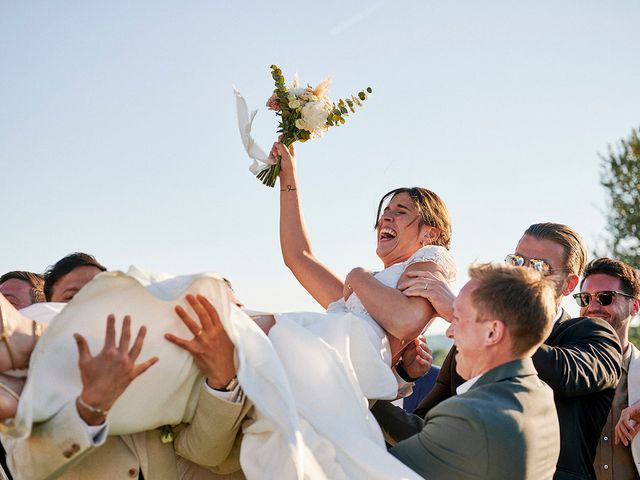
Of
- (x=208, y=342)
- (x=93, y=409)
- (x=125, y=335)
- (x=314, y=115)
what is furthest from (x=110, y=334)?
(x=314, y=115)

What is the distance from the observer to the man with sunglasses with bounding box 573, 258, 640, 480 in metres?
6.46

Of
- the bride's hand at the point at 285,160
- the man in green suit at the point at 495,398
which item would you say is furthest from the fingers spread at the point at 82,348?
the bride's hand at the point at 285,160

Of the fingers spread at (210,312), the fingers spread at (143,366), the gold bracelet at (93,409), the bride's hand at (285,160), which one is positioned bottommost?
the gold bracelet at (93,409)

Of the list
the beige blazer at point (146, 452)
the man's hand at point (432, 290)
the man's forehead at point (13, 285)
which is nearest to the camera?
the beige blazer at point (146, 452)

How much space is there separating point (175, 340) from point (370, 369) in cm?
122

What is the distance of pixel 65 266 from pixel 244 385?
1973 millimetres

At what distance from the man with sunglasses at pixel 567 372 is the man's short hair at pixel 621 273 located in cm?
139

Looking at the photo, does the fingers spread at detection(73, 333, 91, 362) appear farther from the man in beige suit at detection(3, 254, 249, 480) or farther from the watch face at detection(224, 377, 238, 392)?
the watch face at detection(224, 377, 238, 392)

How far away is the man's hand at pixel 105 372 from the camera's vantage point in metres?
3.57

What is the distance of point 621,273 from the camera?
6977 mm

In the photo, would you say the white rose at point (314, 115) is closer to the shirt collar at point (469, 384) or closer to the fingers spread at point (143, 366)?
the shirt collar at point (469, 384)

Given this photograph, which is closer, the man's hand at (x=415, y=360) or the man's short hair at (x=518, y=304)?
the man's short hair at (x=518, y=304)

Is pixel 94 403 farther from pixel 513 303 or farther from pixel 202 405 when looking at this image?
pixel 513 303

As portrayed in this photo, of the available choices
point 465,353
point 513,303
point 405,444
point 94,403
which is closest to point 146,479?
point 94,403
